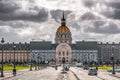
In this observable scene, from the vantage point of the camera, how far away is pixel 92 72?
73125 millimetres

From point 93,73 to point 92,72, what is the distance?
0.99 ft

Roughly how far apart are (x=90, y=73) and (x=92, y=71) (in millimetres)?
523

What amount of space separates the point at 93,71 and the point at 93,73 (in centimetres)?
37

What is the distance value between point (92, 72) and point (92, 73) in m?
0.18

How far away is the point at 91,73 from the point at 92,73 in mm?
230

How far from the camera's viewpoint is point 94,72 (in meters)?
72.6

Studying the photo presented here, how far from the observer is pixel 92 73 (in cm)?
7312

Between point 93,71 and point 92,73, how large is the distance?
1.42 feet

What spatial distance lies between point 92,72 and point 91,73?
0.29 meters

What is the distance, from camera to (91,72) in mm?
73125

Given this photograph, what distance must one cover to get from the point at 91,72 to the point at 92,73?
26 centimetres

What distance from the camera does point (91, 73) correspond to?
7300 centimetres

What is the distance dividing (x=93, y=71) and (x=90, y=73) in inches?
28.5

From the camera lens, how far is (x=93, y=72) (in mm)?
72875
